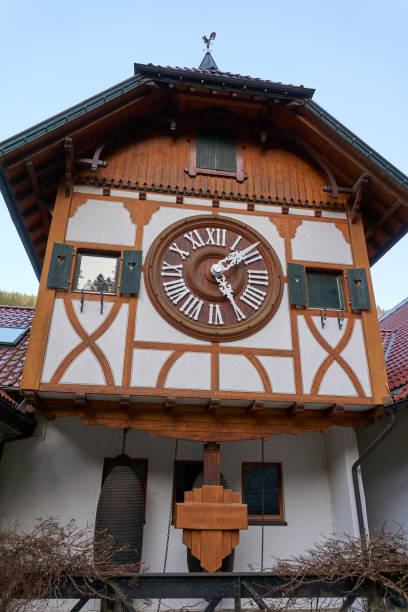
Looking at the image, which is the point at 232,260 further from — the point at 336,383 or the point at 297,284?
the point at 336,383

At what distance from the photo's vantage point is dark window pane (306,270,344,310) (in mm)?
8227

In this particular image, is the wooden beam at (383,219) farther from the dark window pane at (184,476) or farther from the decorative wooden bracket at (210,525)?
the decorative wooden bracket at (210,525)

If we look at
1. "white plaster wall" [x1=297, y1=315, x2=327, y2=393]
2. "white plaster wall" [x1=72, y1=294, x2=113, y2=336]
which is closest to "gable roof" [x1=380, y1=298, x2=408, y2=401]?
"white plaster wall" [x1=297, y1=315, x2=327, y2=393]

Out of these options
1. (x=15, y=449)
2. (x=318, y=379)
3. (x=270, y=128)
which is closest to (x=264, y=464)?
(x=318, y=379)

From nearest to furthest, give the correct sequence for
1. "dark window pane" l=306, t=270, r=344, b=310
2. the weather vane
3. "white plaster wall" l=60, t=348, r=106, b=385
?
1. "white plaster wall" l=60, t=348, r=106, b=385
2. "dark window pane" l=306, t=270, r=344, b=310
3. the weather vane

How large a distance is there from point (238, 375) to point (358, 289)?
2.53 meters

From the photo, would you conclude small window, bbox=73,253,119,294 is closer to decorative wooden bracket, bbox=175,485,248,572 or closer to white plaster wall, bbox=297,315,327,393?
white plaster wall, bbox=297,315,327,393

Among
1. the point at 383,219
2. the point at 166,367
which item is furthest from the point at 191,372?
the point at 383,219

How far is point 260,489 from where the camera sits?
8.66m

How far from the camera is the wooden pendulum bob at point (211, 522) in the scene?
666 centimetres

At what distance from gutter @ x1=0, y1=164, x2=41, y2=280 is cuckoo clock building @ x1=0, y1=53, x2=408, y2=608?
34 mm

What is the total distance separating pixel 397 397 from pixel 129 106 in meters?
6.30

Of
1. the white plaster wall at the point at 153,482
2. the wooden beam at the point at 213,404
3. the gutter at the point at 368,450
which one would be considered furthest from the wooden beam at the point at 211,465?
the gutter at the point at 368,450

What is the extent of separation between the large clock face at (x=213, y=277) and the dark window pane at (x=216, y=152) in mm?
1136
